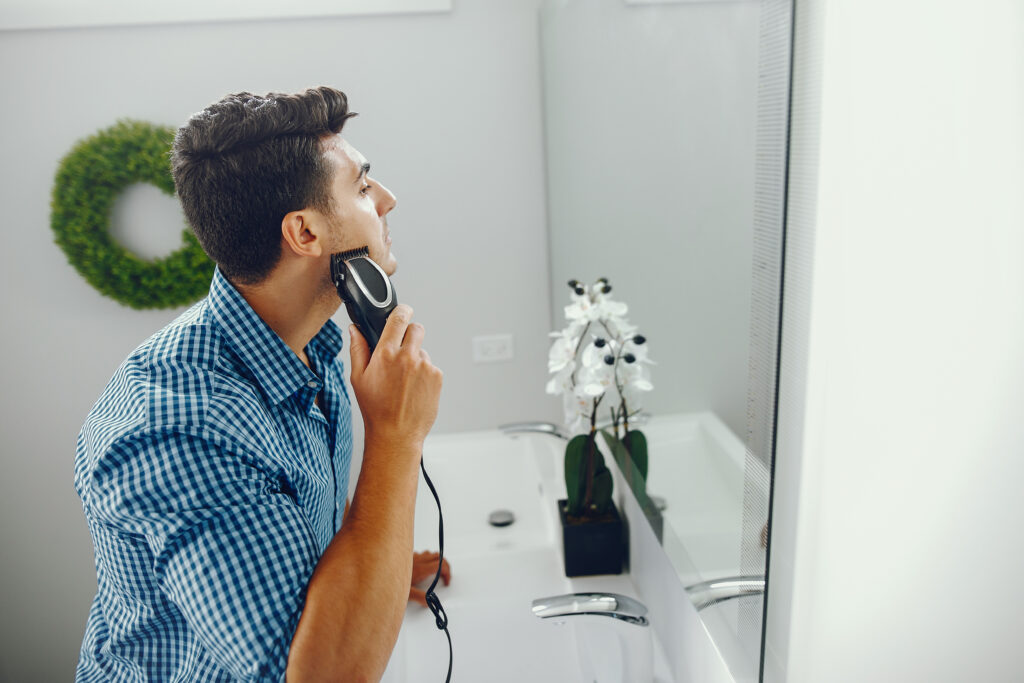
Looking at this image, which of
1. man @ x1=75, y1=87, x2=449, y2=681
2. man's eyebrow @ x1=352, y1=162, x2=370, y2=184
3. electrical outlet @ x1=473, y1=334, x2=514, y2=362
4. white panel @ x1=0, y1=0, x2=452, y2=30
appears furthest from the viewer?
electrical outlet @ x1=473, y1=334, x2=514, y2=362

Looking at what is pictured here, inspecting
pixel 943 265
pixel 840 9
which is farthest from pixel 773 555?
pixel 840 9

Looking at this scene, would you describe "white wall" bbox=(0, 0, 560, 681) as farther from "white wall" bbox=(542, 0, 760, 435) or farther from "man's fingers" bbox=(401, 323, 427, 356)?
"man's fingers" bbox=(401, 323, 427, 356)

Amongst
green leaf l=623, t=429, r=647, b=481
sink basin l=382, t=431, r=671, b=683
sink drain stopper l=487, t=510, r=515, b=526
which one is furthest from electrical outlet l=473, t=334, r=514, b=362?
green leaf l=623, t=429, r=647, b=481

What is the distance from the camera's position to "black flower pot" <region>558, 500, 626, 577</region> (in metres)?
1.12

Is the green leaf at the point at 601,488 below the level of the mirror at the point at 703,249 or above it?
below

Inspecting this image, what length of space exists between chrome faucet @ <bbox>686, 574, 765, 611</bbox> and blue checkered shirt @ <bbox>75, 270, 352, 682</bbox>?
39cm

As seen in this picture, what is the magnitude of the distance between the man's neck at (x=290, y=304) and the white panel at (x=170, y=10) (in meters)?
1.08

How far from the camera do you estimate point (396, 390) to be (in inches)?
31.1

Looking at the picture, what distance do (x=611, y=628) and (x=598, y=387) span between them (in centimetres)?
32

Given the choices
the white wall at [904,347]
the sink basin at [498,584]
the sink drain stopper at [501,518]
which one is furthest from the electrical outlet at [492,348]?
the white wall at [904,347]

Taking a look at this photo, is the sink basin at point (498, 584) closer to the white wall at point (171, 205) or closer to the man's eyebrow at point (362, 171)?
the white wall at point (171, 205)

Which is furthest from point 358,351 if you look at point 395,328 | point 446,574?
point 446,574

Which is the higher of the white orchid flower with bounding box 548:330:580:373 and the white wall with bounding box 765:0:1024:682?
the white wall with bounding box 765:0:1024:682

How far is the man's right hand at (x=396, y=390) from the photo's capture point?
777mm
